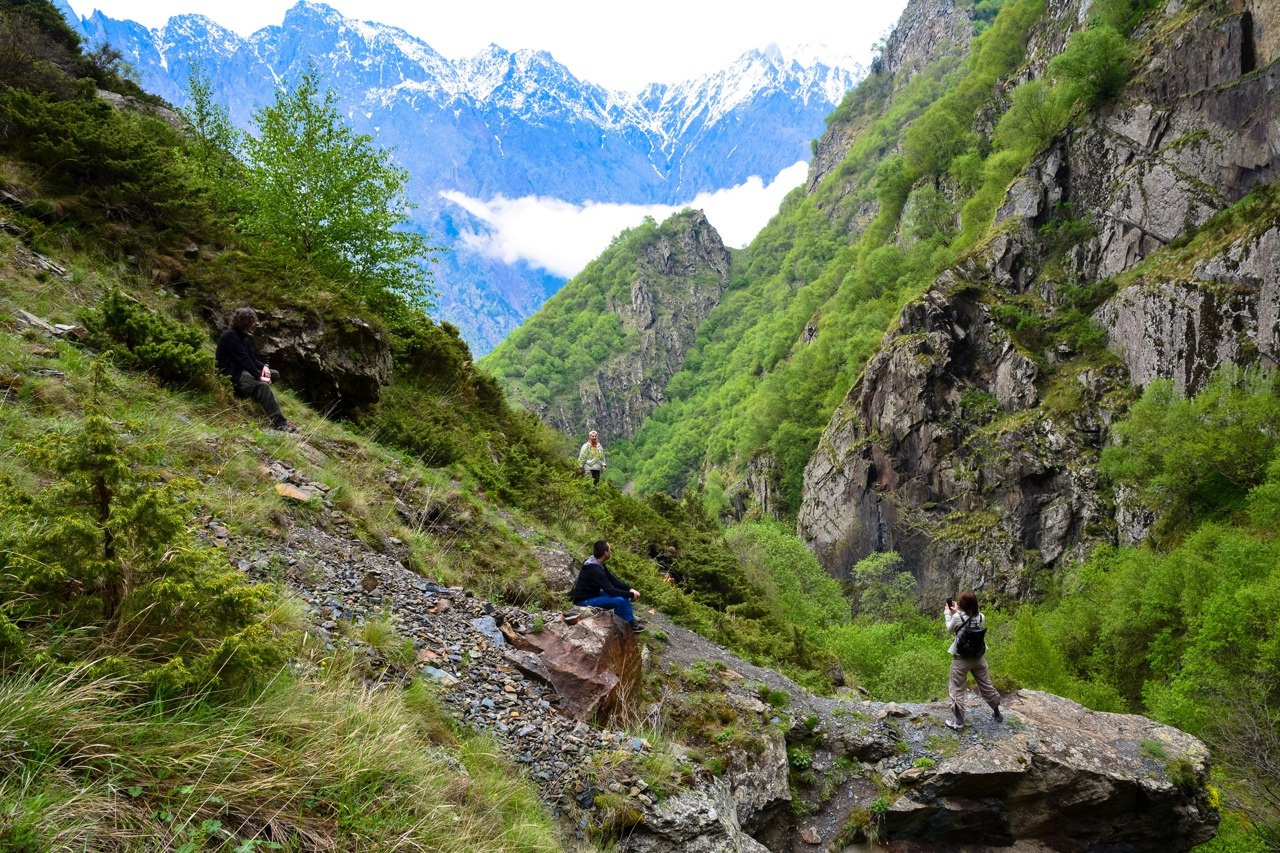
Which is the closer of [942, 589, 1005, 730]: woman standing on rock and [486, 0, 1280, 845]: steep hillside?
[942, 589, 1005, 730]: woman standing on rock

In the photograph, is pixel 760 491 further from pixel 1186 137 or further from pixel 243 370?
pixel 243 370

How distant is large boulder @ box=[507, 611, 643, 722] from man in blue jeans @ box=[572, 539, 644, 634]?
12.9 inches

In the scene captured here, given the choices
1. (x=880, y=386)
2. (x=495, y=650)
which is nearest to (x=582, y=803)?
(x=495, y=650)

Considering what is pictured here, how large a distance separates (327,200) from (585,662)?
40.4 feet

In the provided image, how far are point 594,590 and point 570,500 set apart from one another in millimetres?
6376

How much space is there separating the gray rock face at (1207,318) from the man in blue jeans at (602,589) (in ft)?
134

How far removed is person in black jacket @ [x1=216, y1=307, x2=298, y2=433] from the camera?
9.37 m

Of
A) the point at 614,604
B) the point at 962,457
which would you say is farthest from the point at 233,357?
the point at 962,457

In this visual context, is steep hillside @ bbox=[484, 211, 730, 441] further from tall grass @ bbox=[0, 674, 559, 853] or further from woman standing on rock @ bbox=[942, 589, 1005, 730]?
tall grass @ bbox=[0, 674, 559, 853]

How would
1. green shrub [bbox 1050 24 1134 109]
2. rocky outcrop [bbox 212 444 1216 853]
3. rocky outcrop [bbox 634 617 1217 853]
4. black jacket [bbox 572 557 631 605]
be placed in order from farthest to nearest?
1. green shrub [bbox 1050 24 1134 109]
2. rocky outcrop [bbox 634 617 1217 853]
3. black jacket [bbox 572 557 631 605]
4. rocky outcrop [bbox 212 444 1216 853]

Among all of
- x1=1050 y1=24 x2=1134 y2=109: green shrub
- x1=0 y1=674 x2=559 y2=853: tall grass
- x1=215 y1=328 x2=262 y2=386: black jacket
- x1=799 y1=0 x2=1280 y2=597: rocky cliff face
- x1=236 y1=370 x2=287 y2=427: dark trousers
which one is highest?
x1=1050 y1=24 x2=1134 y2=109: green shrub

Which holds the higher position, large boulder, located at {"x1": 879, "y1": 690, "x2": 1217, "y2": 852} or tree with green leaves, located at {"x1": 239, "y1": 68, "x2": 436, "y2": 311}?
tree with green leaves, located at {"x1": 239, "y1": 68, "x2": 436, "y2": 311}

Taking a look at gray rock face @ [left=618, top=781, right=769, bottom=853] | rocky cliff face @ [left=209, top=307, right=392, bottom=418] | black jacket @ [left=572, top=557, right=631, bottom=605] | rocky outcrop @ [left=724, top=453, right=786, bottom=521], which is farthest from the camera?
rocky outcrop @ [left=724, top=453, right=786, bottom=521]

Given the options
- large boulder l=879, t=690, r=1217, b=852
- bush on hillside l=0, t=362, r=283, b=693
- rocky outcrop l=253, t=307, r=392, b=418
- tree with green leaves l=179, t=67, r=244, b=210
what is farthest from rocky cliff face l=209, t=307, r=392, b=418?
large boulder l=879, t=690, r=1217, b=852
